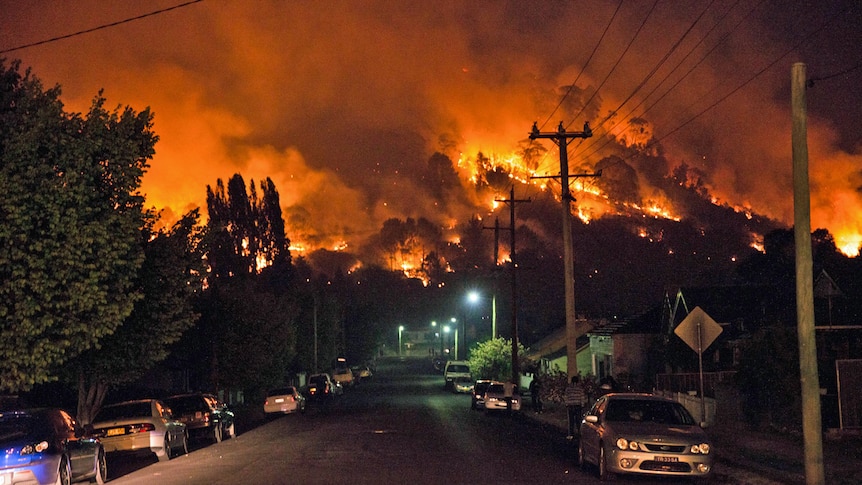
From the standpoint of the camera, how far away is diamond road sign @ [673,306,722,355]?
65.6 ft

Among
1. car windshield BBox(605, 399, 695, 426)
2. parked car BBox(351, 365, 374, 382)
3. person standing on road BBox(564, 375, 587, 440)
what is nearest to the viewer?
car windshield BBox(605, 399, 695, 426)

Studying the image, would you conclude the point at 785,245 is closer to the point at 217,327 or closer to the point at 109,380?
the point at 217,327

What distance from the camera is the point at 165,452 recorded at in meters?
21.7

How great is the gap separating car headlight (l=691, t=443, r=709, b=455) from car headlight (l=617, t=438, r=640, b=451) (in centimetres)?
92

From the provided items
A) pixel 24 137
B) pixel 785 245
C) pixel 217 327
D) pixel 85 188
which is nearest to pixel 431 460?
pixel 85 188

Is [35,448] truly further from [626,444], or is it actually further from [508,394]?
[508,394]

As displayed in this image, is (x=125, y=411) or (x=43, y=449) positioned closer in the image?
(x=43, y=449)

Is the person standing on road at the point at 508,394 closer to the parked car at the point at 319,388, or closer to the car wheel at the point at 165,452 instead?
the parked car at the point at 319,388

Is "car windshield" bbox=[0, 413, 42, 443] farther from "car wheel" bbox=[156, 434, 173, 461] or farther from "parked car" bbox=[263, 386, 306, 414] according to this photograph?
"parked car" bbox=[263, 386, 306, 414]

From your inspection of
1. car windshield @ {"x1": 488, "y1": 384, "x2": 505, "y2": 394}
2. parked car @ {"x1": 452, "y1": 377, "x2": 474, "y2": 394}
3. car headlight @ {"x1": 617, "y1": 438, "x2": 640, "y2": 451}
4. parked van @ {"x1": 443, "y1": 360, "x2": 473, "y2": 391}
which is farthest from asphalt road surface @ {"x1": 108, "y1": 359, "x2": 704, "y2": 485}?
parked van @ {"x1": 443, "y1": 360, "x2": 473, "y2": 391}

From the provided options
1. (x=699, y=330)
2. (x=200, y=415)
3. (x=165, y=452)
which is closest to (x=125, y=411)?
(x=165, y=452)

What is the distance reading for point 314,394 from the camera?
169ft

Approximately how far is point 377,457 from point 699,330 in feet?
24.0

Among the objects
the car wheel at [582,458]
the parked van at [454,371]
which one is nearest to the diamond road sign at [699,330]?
the car wheel at [582,458]
